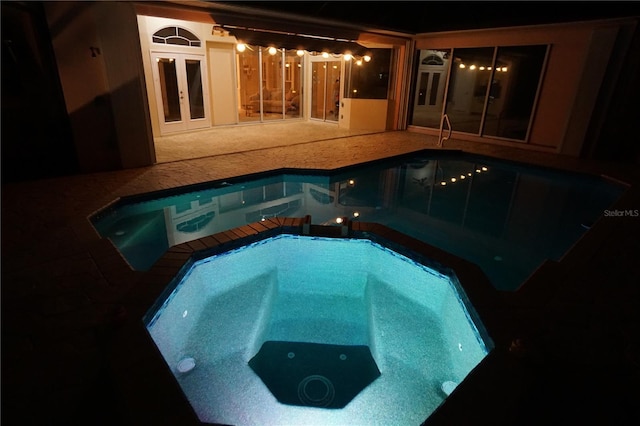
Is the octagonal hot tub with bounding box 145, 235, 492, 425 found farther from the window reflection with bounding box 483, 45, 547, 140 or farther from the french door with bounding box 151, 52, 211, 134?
the window reflection with bounding box 483, 45, 547, 140

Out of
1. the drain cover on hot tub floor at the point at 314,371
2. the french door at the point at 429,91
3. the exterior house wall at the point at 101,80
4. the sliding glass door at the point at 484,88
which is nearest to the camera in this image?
the drain cover on hot tub floor at the point at 314,371

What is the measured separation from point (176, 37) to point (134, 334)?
10699 mm

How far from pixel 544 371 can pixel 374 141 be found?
921cm

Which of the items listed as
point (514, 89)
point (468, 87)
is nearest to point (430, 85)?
point (468, 87)

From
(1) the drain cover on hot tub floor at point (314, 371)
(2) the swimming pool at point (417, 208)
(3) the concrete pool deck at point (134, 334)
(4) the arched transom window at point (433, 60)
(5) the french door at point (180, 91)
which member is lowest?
(1) the drain cover on hot tub floor at point (314, 371)

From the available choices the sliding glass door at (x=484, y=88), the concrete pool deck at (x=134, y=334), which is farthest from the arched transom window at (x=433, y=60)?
the concrete pool deck at (x=134, y=334)

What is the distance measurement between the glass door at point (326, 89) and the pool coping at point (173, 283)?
11.2 m

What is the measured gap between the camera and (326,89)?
1514 centimetres

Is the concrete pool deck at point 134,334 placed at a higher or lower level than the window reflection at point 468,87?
lower

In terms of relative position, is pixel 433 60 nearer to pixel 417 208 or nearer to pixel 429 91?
pixel 429 91

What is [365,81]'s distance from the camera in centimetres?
1399

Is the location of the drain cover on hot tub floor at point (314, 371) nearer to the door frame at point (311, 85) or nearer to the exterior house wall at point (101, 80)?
the exterior house wall at point (101, 80)

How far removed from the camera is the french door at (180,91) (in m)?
10.5

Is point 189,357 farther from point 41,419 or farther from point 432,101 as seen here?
point 432,101
